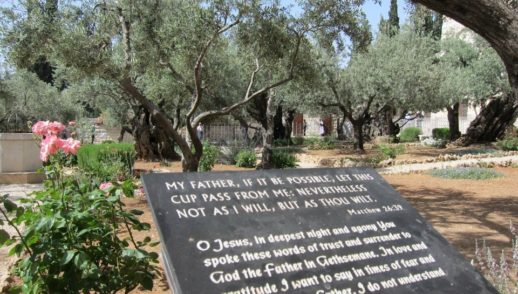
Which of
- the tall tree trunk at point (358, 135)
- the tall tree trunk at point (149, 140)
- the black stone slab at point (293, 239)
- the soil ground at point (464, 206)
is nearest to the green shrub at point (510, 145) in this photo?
the tall tree trunk at point (358, 135)

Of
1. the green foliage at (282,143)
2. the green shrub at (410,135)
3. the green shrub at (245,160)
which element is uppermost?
the green shrub at (410,135)

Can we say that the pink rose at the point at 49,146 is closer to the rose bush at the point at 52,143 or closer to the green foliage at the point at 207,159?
the rose bush at the point at 52,143

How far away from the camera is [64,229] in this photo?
309 cm

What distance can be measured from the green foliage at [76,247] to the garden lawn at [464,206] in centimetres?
156

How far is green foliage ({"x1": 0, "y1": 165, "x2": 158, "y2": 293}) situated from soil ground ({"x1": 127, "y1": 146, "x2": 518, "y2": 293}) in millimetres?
1559

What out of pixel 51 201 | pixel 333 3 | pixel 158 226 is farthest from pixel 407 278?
pixel 333 3

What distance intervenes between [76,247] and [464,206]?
8399mm

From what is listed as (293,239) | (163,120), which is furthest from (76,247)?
(163,120)

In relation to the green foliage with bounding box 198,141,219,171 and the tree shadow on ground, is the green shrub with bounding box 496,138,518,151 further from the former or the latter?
the green foliage with bounding box 198,141,219,171

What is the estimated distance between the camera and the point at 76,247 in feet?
9.87

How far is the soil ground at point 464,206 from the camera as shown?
7008 mm

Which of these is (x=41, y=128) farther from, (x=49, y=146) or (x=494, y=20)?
(x=494, y=20)

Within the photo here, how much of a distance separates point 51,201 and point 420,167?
15.9m

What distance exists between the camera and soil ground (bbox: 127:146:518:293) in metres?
7.01
